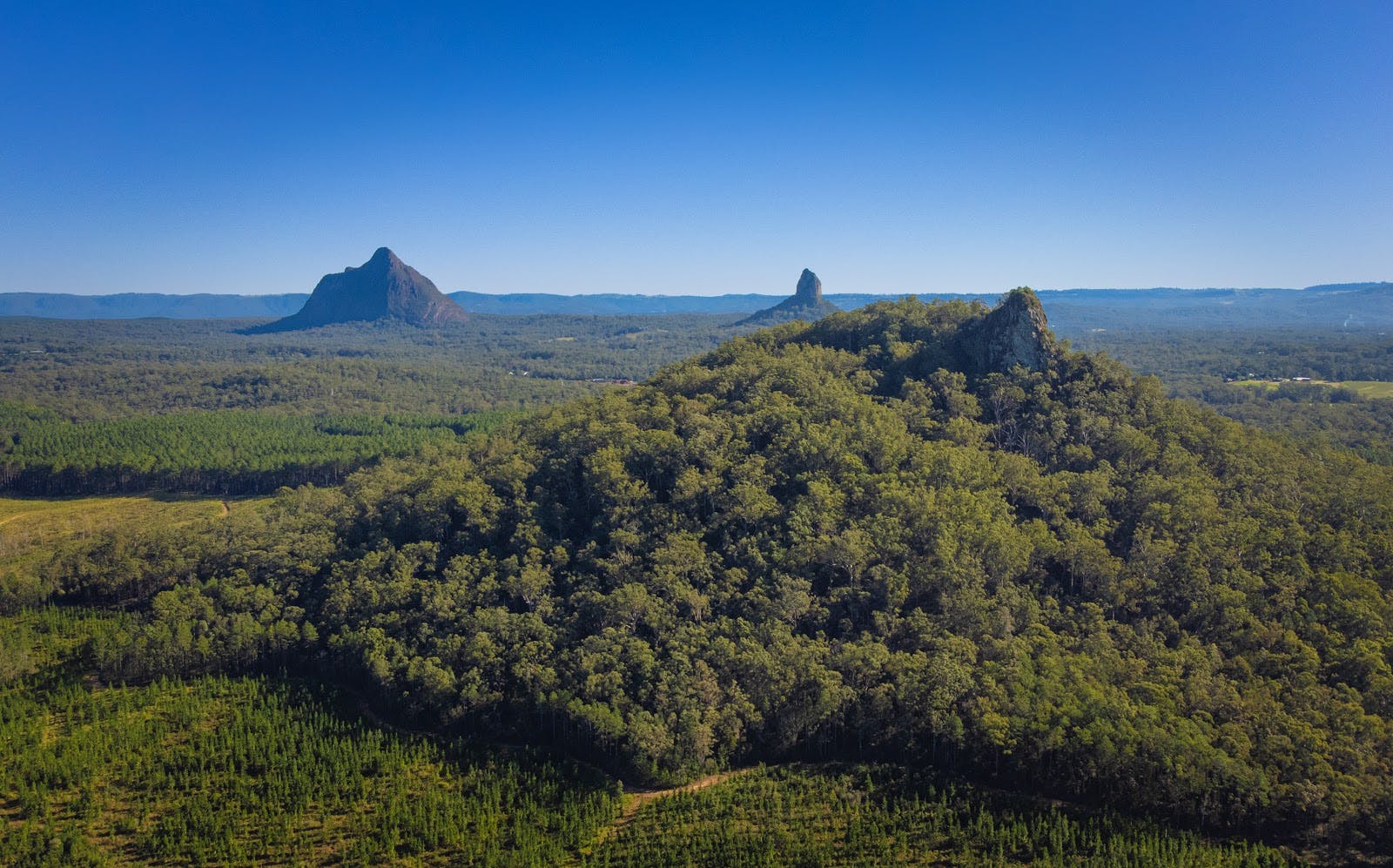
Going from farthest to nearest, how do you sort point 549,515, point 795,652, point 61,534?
point 61,534
point 549,515
point 795,652

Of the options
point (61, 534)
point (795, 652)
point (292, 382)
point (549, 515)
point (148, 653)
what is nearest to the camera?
point (795, 652)

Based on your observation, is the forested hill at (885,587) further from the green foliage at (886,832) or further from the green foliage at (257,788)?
the green foliage at (257,788)

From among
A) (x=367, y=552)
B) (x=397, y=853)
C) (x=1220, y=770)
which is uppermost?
(x=367, y=552)

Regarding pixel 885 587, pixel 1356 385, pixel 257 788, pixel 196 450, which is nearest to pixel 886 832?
pixel 885 587

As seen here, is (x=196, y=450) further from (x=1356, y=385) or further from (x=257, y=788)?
(x=1356, y=385)

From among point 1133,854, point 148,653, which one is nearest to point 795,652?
point 1133,854

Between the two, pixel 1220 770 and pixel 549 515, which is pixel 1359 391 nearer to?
pixel 1220 770
